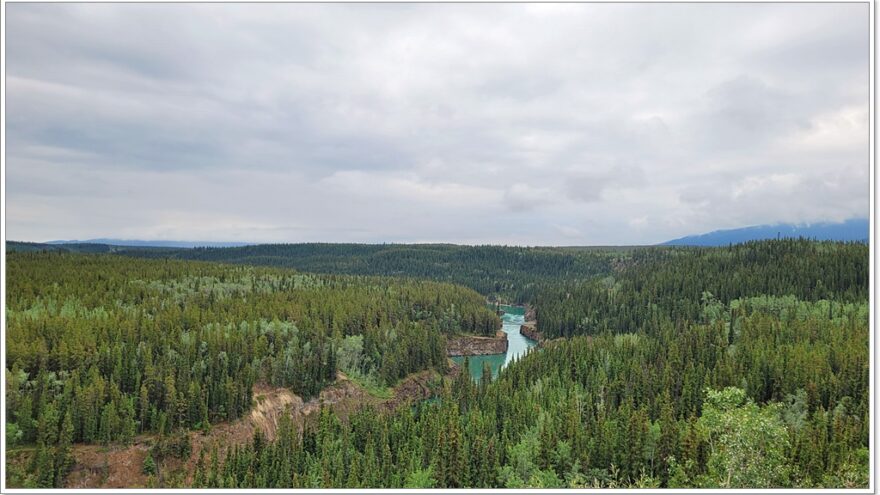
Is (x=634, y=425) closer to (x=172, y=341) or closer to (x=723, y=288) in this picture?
(x=172, y=341)

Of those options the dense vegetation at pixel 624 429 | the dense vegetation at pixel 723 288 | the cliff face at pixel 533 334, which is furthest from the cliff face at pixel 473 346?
the dense vegetation at pixel 624 429

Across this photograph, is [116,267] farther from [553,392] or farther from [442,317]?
[553,392]

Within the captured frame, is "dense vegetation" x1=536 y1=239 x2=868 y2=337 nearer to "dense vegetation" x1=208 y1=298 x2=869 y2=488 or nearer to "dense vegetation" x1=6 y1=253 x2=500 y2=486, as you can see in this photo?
"dense vegetation" x1=6 y1=253 x2=500 y2=486

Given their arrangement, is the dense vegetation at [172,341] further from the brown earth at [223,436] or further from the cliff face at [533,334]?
the cliff face at [533,334]

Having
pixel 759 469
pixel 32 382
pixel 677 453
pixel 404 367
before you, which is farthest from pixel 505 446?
pixel 32 382

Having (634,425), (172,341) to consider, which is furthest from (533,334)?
(634,425)
